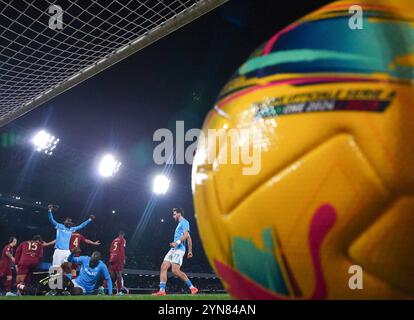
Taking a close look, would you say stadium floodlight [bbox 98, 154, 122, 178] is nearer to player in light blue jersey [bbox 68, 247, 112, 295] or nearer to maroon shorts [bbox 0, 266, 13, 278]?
maroon shorts [bbox 0, 266, 13, 278]

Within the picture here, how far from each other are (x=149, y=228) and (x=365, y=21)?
2632cm

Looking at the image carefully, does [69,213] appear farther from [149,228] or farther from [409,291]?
[409,291]

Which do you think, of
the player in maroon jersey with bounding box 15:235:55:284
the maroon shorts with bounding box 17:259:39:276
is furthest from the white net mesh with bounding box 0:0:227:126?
the maroon shorts with bounding box 17:259:39:276

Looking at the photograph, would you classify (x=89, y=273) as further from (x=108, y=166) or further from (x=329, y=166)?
(x=108, y=166)

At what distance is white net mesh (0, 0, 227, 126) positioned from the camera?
447 centimetres

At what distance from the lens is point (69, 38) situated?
516 centimetres

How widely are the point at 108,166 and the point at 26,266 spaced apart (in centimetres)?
1126

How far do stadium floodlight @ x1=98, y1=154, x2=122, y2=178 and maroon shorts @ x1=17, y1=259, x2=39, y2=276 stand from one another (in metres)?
10.6

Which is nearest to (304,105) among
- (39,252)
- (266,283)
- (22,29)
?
(266,283)

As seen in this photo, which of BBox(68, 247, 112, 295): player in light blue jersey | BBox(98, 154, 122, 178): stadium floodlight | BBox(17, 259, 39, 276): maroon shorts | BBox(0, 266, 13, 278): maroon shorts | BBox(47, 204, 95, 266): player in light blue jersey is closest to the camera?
BBox(68, 247, 112, 295): player in light blue jersey

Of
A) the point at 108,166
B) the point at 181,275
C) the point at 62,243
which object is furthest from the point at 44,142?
the point at 181,275

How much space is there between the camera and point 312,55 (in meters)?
1.56

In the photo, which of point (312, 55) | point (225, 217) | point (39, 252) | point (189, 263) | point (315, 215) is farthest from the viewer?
point (189, 263)

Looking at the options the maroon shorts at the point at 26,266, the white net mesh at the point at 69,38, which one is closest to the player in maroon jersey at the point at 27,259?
the maroon shorts at the point at 26,266
